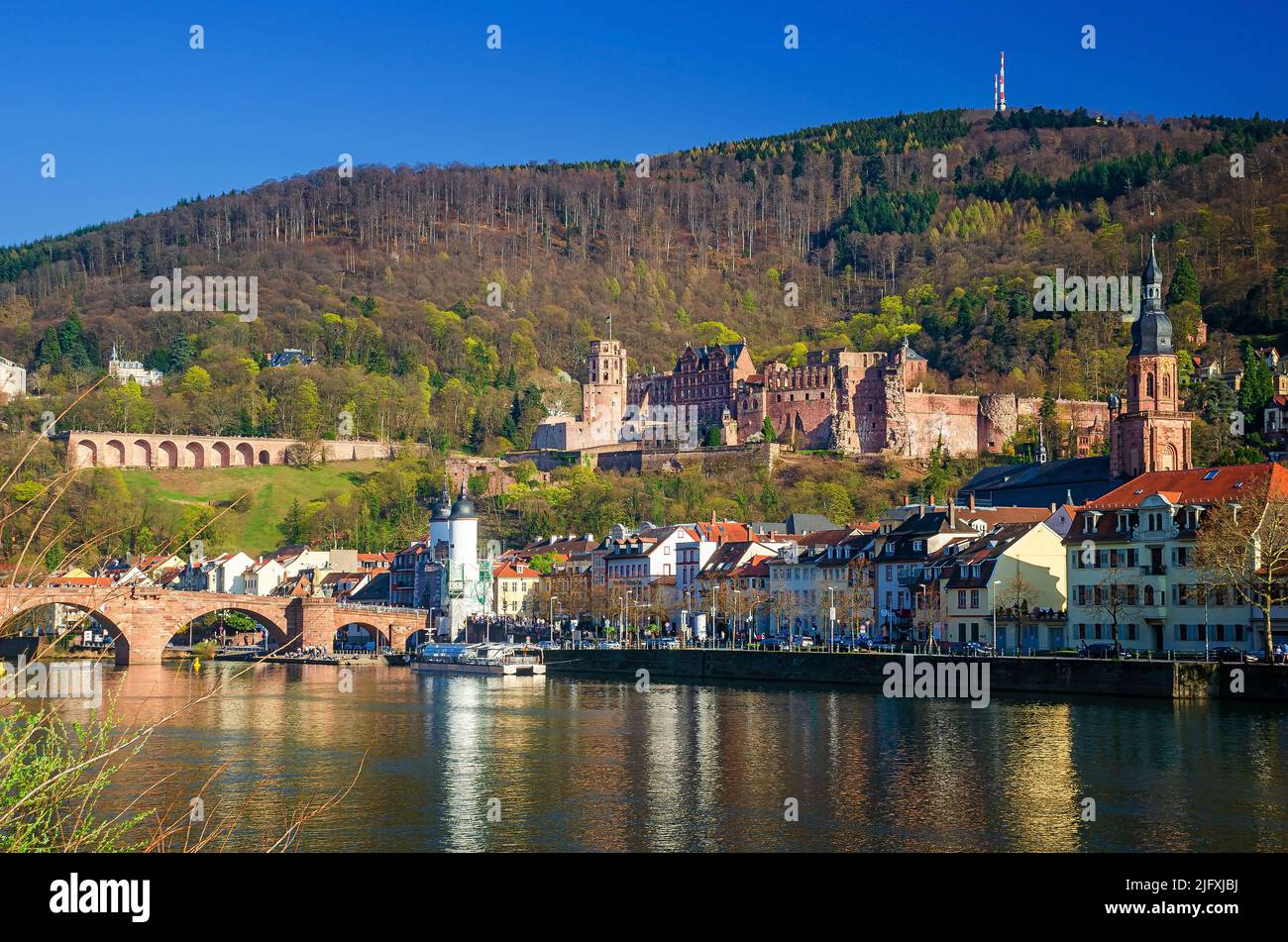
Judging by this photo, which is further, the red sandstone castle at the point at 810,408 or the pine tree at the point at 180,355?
the pine tree at the point at 180,355

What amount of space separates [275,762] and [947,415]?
103643mm

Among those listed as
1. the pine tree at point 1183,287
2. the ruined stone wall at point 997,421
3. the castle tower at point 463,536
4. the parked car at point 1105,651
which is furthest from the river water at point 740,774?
the pine tree at point 1183,287

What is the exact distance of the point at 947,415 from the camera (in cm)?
13250

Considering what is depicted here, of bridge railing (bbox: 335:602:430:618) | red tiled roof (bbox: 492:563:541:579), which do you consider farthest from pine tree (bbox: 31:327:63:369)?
bridge railing (bbox: 335:602:430:618)

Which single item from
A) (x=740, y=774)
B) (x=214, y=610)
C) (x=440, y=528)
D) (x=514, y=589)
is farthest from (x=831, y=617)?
(x=440, y=528)

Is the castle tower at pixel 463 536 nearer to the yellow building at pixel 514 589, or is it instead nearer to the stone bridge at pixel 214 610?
the yellow building at pixel 514 589

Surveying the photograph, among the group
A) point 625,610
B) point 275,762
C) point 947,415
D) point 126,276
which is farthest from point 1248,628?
point 126,276

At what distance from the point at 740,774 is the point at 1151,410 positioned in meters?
61.5

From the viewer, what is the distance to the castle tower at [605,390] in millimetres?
147375

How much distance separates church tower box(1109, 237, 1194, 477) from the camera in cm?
8744

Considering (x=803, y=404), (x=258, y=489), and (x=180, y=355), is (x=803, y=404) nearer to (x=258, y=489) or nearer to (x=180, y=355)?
(x=258, y=489)

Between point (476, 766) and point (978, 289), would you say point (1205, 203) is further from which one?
point (476, 766)

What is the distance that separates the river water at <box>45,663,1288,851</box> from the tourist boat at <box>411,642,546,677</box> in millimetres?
20679

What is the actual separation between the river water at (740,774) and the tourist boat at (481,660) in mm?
20679
